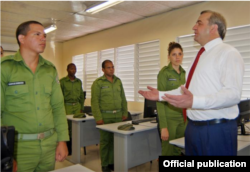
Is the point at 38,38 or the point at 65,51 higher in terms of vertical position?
the point at 65,51

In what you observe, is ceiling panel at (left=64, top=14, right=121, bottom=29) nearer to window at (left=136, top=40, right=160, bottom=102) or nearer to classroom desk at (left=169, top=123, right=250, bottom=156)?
window at (left=136, top=40, right=160, bottom=102)

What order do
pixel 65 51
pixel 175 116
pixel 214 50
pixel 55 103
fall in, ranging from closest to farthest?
pixel 214 50 → pixel 55 103 → pixel 175 116 → pixel 65 51

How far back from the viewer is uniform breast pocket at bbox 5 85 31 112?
1498 mm

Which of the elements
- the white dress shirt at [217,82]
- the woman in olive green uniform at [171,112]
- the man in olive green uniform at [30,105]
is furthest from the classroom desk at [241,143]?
the man in olive green uniform at [30,105]

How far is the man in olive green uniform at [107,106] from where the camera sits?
3.37m

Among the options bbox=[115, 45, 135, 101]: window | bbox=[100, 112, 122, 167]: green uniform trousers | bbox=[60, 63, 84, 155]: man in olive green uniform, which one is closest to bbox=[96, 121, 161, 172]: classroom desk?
bbox=[100, 112, 122, 167]: green uniform trousers

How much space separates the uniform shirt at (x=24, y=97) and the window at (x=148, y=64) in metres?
3.33

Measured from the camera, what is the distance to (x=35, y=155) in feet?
4.87

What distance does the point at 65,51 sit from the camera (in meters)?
7.56

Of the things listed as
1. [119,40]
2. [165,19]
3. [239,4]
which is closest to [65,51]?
[119,40]

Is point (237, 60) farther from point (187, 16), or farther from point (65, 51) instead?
point (65, 51)

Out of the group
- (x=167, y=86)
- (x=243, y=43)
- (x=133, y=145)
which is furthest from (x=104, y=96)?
(x=243, y=43)

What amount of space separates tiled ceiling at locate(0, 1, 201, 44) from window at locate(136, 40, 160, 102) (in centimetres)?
69

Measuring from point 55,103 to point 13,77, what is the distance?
39 cm
